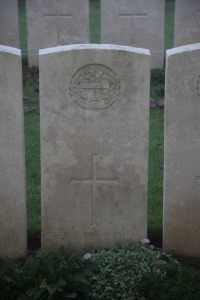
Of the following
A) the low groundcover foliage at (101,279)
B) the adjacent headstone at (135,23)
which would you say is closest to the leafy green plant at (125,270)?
the low groundcover foliage at (101,279)

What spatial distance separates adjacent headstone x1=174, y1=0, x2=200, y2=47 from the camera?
11.4m

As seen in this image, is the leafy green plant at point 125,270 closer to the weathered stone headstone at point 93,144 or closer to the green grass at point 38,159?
the weathered stone headstone at point 93,144

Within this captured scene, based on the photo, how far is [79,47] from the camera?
16.8 feet

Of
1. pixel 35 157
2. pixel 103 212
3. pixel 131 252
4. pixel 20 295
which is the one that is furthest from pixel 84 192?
pixel 35 157

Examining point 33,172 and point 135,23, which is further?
point 135,23

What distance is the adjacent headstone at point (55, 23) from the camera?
11.6 meters

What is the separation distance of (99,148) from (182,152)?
65 centimetres

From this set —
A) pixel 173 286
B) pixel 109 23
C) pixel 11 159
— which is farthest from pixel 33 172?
pixel 109 23

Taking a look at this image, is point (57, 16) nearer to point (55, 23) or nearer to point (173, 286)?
point (55, 23)

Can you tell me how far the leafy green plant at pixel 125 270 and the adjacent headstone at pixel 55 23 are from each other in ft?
22.7

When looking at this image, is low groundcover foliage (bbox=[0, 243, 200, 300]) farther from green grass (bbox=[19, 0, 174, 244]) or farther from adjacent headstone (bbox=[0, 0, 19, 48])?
adjacent headstone (bbox=[0, 0, 19, 48])

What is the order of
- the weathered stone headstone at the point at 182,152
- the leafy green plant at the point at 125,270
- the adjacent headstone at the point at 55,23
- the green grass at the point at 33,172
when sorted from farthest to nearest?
the adjacent headstone at the point at 55,23 < the green grass at the point at 33,172 < the weathered stone headstone at the point at 182,152 < the leafy green plant at the point at 125,270

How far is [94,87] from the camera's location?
5195 millimetres

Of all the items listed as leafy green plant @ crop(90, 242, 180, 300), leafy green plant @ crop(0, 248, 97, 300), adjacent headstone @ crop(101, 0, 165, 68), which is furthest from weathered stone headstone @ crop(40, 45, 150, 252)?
adjacent headstone @ crop(101, 0, 165, 68)
